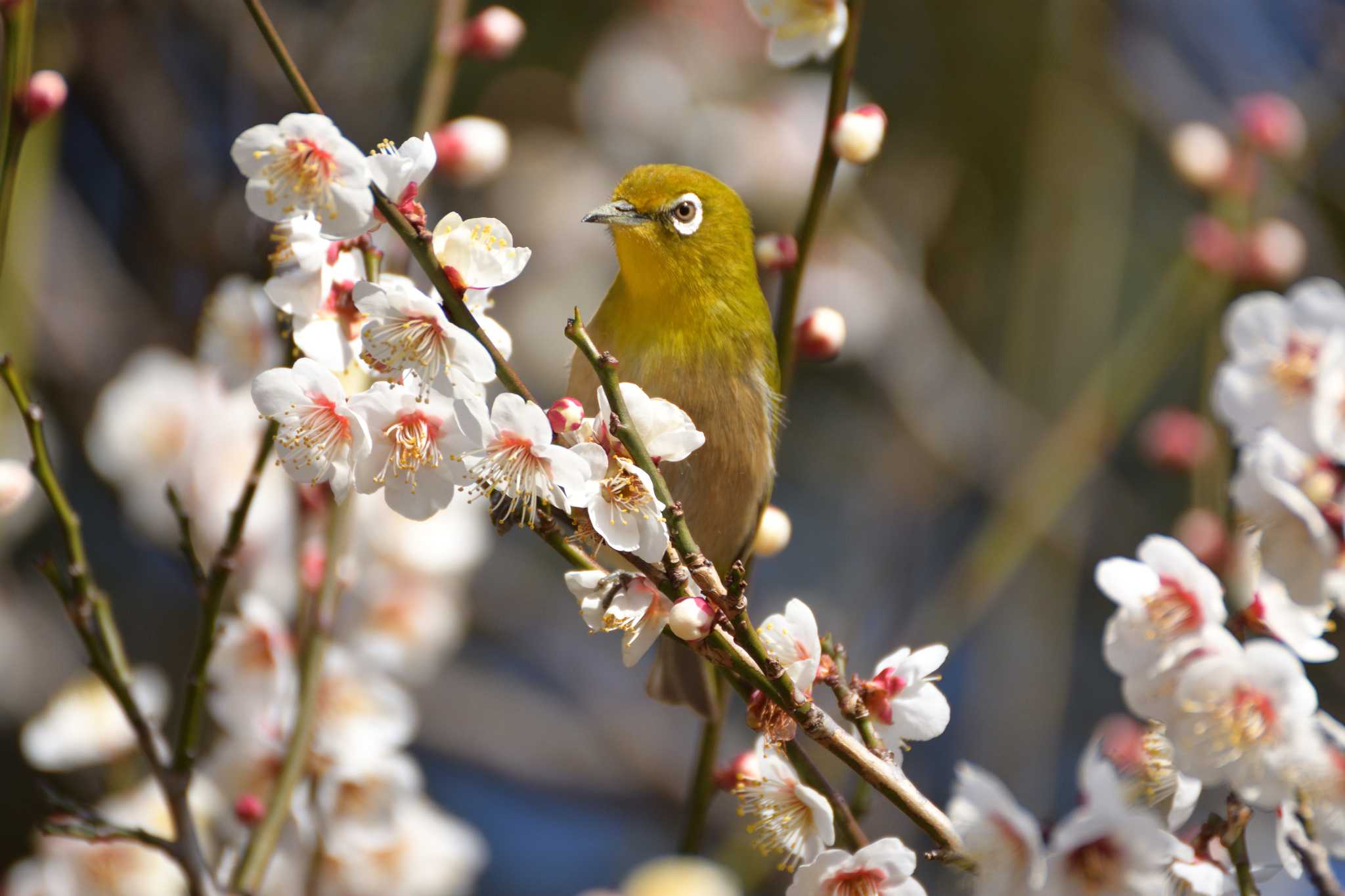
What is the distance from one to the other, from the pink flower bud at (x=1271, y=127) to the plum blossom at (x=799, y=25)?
1909 mm

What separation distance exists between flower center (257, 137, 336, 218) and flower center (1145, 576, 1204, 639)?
1.13m

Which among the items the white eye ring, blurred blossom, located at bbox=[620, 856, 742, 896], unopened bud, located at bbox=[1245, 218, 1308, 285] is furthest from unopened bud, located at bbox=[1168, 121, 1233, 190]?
blurred blossom, located at bbox=[620, 856, 742, 896]

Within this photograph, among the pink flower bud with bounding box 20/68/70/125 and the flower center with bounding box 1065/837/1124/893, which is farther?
the pink flower bud with bounding box 20/68/70/125

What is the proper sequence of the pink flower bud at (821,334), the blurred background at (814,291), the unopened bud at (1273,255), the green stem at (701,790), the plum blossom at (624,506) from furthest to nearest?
the blurred background at (814,291), the unopened bud at (1273,255), the pink flower bud at (821,334), the green stem at (701,790), the plum blossom at (624,506)

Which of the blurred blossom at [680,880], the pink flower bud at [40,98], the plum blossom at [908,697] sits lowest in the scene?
the blurred blossom at [680,880]

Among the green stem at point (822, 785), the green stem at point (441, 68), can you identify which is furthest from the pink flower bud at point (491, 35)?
the green stem at point (822, 785)

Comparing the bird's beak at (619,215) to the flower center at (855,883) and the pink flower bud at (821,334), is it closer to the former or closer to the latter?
the pink flower bud at (821,334)

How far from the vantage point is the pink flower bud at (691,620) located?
1.54m

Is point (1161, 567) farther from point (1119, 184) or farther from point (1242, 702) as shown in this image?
point (1119, 184)

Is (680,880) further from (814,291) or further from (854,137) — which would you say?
(814,291)

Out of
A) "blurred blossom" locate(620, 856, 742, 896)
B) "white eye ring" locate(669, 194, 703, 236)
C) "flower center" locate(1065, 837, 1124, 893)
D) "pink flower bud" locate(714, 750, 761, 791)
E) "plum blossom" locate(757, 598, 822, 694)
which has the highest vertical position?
"white eye ring" locate(669, 194, 703, 236)

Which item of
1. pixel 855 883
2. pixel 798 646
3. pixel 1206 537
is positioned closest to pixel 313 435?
pixel 798 646

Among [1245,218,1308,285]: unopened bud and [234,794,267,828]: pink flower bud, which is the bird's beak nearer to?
[234,794,267,828]: pink flower bud

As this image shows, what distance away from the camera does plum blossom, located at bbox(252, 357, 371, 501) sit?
1.67m
